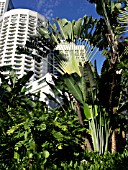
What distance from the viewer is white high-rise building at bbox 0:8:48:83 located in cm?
8019

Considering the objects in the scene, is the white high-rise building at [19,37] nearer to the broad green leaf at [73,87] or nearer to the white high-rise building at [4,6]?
the white high-rise building at [4,6]

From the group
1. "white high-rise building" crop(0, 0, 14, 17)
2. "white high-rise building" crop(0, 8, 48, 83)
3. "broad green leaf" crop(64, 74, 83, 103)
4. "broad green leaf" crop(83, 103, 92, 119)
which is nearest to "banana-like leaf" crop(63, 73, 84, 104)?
"broad green leaf" crop(64, 74, 83, 103)

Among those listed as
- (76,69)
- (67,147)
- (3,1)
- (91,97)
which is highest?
(3,1)

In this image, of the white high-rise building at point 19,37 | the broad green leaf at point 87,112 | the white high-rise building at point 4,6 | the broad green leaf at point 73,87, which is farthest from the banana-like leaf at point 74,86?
the white high-rise building at point 4,6


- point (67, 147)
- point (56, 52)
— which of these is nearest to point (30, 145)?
point (67, 147)

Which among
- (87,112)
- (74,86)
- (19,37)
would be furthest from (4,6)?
(87,112)

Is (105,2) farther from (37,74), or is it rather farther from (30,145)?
(37,74)

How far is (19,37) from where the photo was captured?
3349 inches

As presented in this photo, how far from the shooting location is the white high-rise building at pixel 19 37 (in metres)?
80.2

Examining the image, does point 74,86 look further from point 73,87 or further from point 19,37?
point 19,37

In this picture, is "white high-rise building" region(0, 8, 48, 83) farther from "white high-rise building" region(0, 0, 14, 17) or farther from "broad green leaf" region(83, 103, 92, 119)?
"broad green leaf" region(83, 103, 92, 119)

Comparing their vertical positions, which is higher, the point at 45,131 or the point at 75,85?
the point at 75,85

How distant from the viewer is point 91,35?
923 centimetres

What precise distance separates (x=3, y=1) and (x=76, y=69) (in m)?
133
